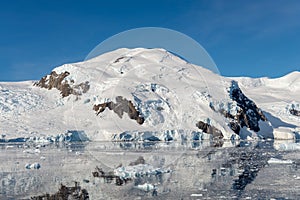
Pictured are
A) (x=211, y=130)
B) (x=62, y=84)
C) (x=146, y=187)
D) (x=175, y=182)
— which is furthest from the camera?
(x=62, y=84)

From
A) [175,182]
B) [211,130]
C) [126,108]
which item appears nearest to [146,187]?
[175,182]

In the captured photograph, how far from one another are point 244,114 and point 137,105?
65.1 ft

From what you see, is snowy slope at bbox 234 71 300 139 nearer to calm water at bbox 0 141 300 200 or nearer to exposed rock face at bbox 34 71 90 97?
exposed rock face at bbox 34 71 90 97

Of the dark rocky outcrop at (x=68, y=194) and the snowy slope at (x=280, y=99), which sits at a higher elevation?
the snowy slope at (x=280, y=99)

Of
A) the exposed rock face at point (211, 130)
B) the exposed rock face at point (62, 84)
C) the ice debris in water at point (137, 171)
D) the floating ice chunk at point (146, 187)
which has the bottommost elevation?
the floating ice chunk at point (146, 187)

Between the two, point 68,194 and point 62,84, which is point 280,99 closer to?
point 62,84

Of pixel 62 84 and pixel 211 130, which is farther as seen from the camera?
pixel 62 84

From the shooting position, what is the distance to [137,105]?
180ft

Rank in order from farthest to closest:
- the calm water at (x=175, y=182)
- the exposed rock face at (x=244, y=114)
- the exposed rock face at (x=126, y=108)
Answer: the exposed rock face at (x=244, y=114) → the exposed rock face at (x=126, y=108) → the calm water at (x=175, y=182)

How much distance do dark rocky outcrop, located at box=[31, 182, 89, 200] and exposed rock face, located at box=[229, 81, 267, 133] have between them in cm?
4684

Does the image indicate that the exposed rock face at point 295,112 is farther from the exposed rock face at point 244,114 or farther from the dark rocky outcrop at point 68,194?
the dark rocky outcrop at point 68,194

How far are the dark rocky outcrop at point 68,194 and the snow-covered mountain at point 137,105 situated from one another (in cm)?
3498

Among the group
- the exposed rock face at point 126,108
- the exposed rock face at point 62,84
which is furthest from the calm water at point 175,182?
the exposed rock face at point 62,84

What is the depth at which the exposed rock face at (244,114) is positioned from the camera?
194 ft
